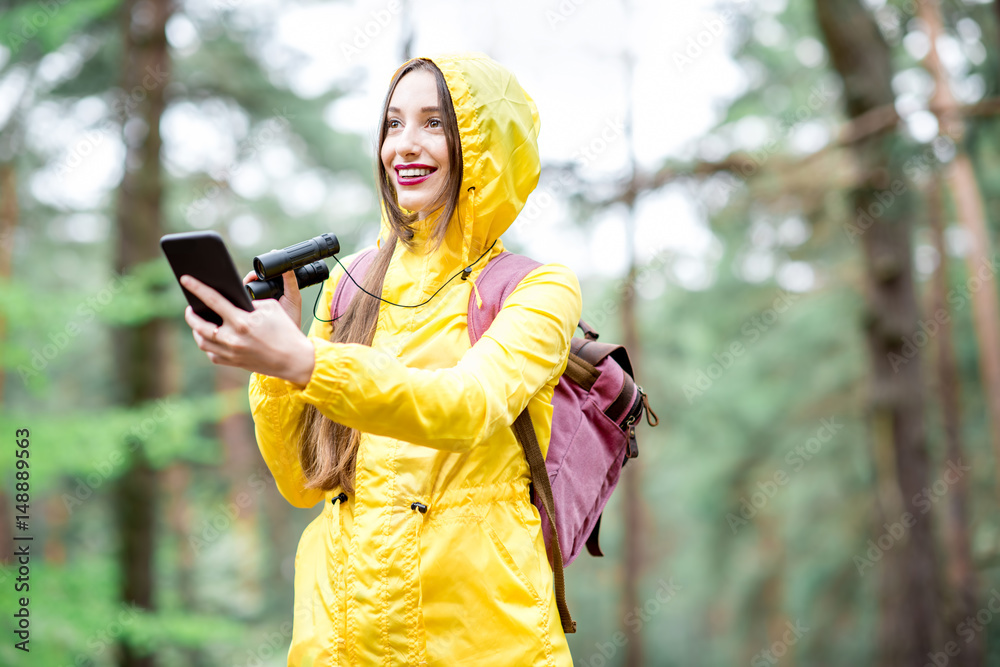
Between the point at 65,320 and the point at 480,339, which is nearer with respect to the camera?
the point at 480,339

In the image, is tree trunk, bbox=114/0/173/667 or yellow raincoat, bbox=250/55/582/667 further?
tree trunk, bbox=114/0/173/667

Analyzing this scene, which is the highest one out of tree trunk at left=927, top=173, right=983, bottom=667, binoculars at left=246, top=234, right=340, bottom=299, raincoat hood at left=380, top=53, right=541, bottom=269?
raincoat hood at left=380, top=53, right=541, bottom=269

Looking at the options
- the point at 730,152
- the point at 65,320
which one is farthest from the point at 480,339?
the point at 730,152

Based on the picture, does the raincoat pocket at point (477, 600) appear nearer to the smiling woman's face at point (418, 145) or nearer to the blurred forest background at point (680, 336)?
the smiling woman's face at point (418, 145)

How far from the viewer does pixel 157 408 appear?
22.2ft

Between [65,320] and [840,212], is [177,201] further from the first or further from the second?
[840,212]

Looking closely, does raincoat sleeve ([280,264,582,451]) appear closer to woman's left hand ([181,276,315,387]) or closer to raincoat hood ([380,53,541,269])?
woman's left hand ([181,276,315,387])

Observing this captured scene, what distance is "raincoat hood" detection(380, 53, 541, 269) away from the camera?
1932 millimetres

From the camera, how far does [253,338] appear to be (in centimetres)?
141

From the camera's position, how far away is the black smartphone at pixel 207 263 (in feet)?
4.63

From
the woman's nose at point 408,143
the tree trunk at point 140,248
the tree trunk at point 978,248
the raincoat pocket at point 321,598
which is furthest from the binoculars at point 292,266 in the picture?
the tree trunk at point 978,248

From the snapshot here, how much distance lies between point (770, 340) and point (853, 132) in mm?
7945

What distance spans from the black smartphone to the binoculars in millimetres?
227

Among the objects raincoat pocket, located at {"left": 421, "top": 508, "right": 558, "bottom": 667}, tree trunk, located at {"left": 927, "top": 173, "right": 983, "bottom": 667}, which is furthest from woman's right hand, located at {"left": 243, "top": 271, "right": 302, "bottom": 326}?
tree trunk, located at {"left": 927, "top": 173, "right": 983, "bottom": 667}
